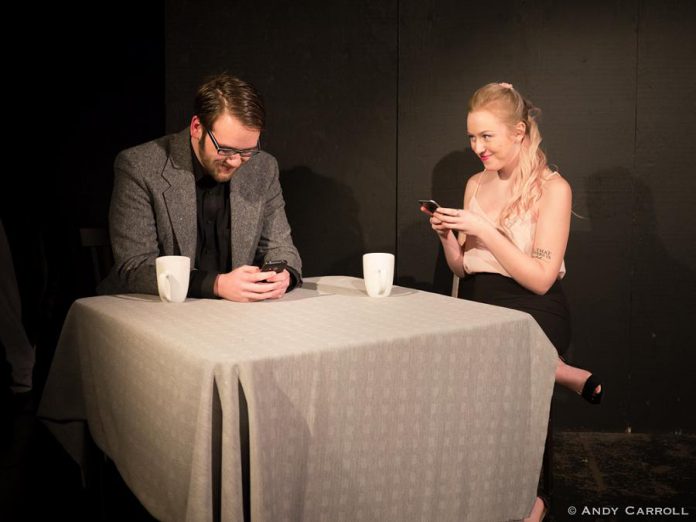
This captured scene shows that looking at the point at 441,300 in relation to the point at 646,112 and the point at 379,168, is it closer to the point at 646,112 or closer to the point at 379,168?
the point at 379,168

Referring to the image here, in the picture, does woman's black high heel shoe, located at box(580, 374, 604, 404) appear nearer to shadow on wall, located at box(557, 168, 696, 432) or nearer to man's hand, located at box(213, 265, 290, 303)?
shadow on wall, located at box(557, 168, 696, 432)

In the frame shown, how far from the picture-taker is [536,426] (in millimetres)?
1736

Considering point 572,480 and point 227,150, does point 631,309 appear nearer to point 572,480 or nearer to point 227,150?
point 572,480

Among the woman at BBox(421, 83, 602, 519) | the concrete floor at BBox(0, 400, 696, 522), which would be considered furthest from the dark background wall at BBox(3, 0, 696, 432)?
the woman at BBox(421, 83, 602, 519)

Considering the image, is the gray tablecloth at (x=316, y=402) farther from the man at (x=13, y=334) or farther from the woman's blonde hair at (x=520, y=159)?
the man at (x=13, y=334)

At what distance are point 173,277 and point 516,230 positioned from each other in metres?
1.28

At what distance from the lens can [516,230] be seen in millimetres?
2574

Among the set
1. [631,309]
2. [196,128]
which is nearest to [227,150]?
[196,128]

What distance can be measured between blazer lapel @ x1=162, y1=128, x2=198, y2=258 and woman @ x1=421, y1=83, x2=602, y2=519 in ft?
2.62

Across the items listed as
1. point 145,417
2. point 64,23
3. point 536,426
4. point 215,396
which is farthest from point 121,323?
point 64,23

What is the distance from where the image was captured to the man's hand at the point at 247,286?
1.90m

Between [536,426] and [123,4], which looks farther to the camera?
[123,4]

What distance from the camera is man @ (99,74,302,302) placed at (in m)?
2.20

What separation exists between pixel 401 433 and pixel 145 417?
0.54 metres
